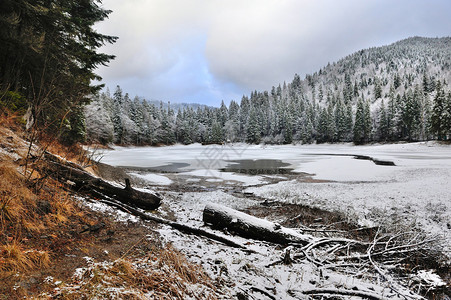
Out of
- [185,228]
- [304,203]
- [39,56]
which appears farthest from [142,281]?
[39,56]

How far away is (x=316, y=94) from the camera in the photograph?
6624 inches

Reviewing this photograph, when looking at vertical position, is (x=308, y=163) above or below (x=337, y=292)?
below

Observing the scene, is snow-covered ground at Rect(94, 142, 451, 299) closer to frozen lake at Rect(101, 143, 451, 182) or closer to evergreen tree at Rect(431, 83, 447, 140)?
frozen lake at Rect(101, 143, 451, 182)

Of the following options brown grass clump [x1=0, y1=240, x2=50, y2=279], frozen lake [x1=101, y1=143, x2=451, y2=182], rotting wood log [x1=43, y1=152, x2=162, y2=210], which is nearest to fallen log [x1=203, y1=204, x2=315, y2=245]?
rotting wood log [x1=43, y1=152, x2=162, y2=210]

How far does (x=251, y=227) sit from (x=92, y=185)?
14.4 feet

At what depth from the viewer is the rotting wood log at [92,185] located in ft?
16.3

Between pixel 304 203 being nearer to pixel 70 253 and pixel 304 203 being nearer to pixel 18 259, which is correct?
pixel 70 253

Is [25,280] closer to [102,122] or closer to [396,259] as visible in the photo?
[396,259]

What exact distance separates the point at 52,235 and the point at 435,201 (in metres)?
11.1

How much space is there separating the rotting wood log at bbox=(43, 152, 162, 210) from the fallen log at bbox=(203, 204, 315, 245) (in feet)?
6.45

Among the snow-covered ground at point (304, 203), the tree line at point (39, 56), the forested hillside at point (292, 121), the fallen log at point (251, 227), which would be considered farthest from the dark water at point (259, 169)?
the forested hillside at point (292, 121)

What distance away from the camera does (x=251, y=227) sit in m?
5.11

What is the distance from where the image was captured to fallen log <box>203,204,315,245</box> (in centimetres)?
488

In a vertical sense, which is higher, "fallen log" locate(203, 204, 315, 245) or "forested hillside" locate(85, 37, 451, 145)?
"forested hillside" locate(85, 37, 451, 145)
